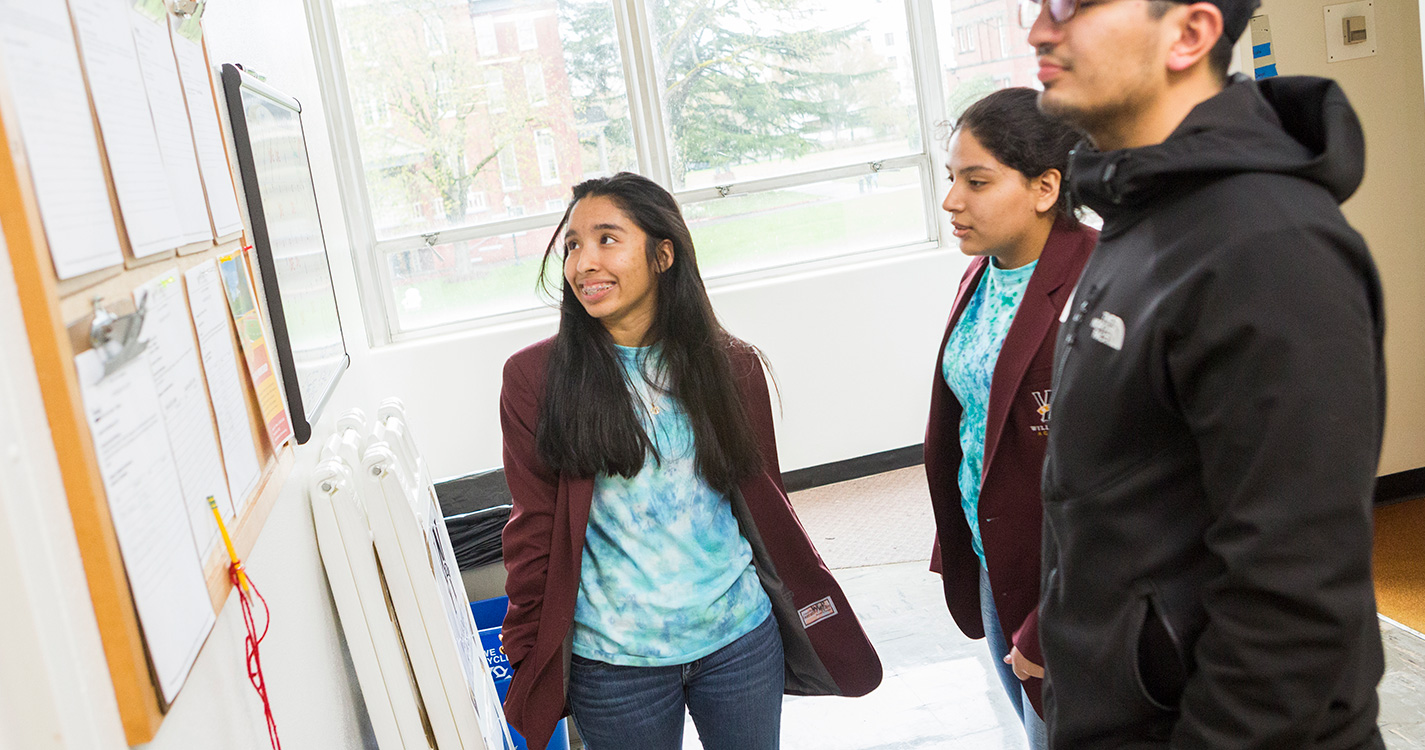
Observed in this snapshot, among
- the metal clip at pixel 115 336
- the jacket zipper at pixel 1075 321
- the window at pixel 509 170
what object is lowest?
the jacket zipper at pixel 1075 321

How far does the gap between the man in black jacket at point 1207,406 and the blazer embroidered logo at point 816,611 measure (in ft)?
2.28

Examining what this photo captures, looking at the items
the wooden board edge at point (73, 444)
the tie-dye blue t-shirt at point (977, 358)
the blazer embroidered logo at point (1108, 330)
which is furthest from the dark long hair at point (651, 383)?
the wooden board edge at point (73, 444)

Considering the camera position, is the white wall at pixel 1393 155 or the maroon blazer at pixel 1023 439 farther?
the white wall at pixel 1393 155

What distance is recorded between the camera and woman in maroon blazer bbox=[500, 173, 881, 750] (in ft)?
5.28

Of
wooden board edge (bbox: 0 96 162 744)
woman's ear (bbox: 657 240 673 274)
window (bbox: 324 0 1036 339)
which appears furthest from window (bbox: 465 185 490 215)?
wooden board edge (bbox: 0 96 162 744)

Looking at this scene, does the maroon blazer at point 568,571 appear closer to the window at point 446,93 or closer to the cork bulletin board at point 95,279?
the cork bulletin board at point 95,279

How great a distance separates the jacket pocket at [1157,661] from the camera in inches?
36.7

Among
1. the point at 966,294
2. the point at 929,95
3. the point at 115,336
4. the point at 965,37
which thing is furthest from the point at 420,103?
the point at 115,336

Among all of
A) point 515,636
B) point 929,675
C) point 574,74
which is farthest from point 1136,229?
point 574,74

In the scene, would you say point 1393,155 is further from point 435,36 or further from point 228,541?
point 228,541

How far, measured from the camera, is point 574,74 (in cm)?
454

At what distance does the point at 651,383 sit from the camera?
5.67 ft

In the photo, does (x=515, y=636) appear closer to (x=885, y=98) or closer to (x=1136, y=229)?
(x=1136, y=229)

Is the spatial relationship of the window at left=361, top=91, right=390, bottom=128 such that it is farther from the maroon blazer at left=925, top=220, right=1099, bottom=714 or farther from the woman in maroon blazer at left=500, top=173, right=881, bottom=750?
the maroon blazer at left=925, top=220, right=1099, bottom=714
